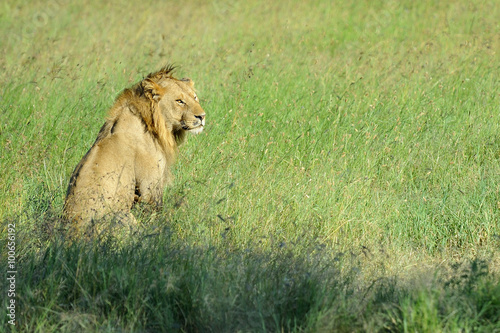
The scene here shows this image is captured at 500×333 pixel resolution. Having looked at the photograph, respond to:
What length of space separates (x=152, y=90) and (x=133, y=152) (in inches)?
22.1

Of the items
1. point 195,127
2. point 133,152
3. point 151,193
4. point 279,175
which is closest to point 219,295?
point 151,193

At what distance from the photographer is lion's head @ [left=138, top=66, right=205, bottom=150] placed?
502cm

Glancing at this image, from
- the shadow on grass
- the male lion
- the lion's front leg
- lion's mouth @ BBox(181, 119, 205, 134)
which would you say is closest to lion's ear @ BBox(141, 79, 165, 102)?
the male lion

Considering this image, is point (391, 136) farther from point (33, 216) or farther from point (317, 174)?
point (33, 216)

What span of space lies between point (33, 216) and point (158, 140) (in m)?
1.11

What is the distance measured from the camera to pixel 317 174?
5.46m

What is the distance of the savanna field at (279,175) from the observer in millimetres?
3434

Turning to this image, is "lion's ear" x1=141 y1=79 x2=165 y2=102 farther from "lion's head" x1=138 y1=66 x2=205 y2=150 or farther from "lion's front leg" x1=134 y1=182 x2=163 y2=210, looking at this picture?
"lion's front leg" x1=134 y1=182 x2=163 y2=210

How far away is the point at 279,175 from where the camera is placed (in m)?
5.54

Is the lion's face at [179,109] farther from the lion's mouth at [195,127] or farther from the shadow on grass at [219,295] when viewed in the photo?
the shadow on grass at [219,295]

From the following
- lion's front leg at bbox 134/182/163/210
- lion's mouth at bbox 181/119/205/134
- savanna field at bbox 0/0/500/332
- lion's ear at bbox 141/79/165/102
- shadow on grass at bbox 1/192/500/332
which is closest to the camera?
shadow on grass at bbox 1/192/500/332

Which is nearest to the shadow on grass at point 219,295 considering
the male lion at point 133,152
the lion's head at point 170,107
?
the male lion at point 133,152

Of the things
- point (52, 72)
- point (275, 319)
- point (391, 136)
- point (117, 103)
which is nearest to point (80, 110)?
point (52, 72)

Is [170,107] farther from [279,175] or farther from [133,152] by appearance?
[279,175]
